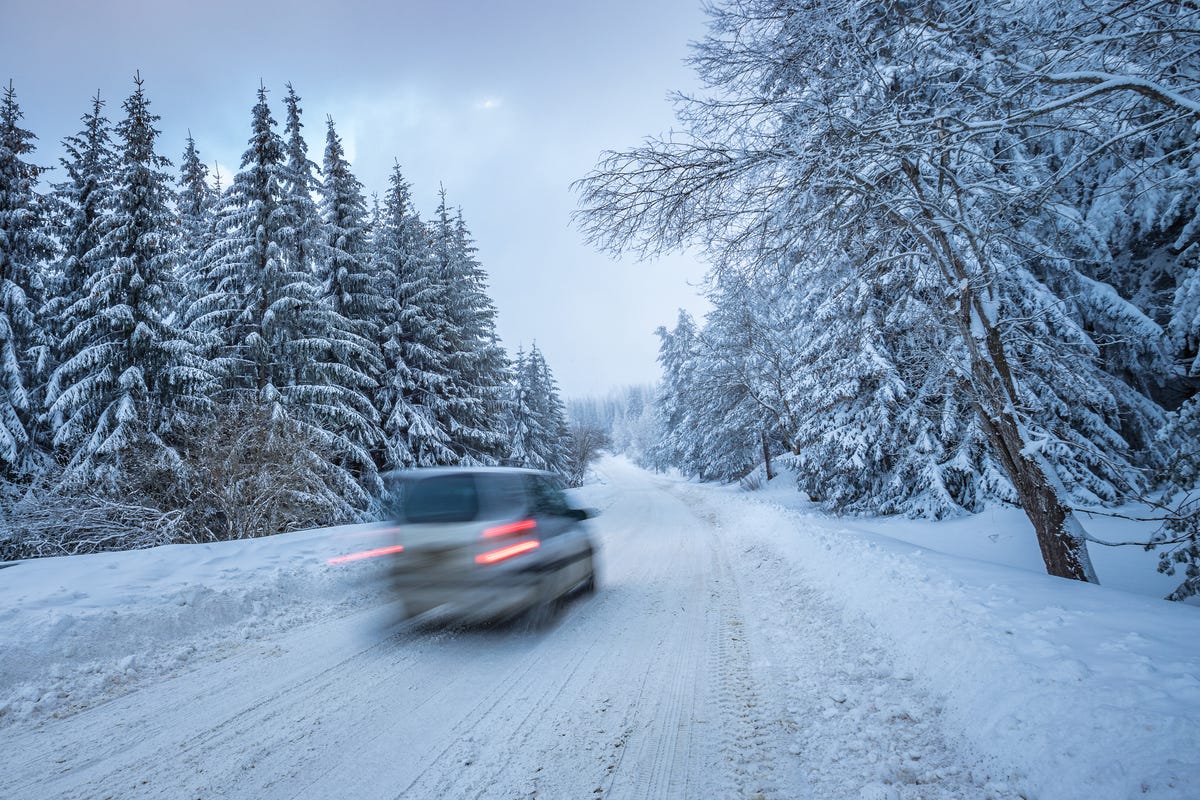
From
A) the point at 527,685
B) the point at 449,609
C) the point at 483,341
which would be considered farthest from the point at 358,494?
the point at 527,685

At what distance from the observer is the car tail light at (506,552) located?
4465mm

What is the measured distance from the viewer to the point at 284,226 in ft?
48.6

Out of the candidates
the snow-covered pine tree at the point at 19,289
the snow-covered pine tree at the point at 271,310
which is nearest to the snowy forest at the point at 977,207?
the snow-covered pine tree at the point at 271,310

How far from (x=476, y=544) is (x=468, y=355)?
15340 millimetres

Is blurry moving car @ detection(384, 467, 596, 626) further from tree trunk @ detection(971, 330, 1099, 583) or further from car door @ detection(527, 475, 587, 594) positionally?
tree trunk @ detection(971, 330, 1099, 583)

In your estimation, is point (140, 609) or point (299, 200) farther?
point (299, 200)

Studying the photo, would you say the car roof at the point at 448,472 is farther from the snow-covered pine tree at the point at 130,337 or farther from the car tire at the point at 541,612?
the snow-covered pine tree at the point at 130,337

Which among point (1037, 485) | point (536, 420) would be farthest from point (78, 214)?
point (1037, 485)

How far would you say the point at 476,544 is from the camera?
4.47 m

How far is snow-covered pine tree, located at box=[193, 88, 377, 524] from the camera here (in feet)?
46.6

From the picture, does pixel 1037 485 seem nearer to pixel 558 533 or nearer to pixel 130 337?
pixel 558 533

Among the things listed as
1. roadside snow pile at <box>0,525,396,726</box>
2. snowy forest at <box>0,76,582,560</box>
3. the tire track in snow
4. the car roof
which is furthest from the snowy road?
snowy forest at <box>0,76,582,560</box>

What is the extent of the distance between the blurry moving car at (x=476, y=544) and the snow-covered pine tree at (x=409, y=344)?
12151 mm

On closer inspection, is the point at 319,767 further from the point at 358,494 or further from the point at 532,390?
the point at 532,390
